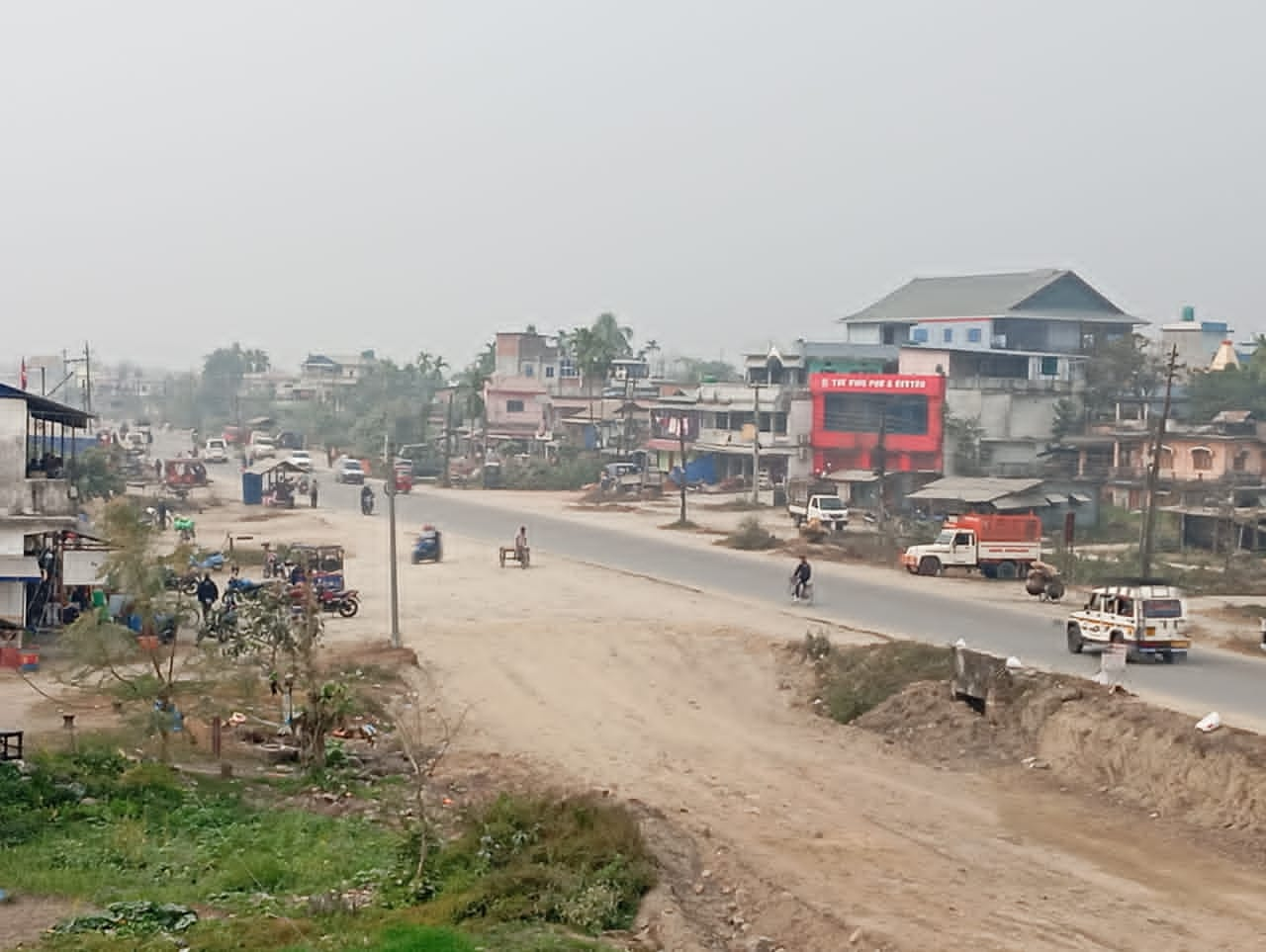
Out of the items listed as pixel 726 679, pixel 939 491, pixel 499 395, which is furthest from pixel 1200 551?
pixel 499 395

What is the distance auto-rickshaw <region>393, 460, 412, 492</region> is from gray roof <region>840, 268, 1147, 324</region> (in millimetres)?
30400

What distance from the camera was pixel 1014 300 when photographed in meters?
87.1

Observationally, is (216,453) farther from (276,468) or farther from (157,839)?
(157,839)

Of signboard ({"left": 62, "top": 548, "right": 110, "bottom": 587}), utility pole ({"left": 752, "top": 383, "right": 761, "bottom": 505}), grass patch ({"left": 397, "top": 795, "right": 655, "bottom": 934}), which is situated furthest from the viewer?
utility pole ({"left": 752, "top": 383, "right": 761, "bottom": 505})

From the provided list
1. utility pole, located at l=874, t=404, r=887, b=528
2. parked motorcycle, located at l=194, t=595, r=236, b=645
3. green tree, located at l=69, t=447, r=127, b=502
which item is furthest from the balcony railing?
utility pole, located at l=874, t=404, r=887, b=528

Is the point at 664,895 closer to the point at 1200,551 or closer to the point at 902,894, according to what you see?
the point at 902,894

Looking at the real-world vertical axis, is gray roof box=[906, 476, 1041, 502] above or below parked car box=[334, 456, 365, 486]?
above

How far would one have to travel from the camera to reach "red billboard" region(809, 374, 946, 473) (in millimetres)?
66688

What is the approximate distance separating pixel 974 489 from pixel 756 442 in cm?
1697

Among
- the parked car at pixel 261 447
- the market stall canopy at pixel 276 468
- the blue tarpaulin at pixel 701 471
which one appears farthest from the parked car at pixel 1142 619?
the parked car at pixel 261 447

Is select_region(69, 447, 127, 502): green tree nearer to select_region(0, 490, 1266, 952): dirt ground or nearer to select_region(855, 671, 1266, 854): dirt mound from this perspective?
select_region(0, 490, 1266, 952): dirt ground

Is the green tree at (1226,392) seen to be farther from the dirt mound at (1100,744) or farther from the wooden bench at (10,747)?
the wooden bench at (10,747)

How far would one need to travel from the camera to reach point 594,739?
24.9m

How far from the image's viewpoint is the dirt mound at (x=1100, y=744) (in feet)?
68.0
